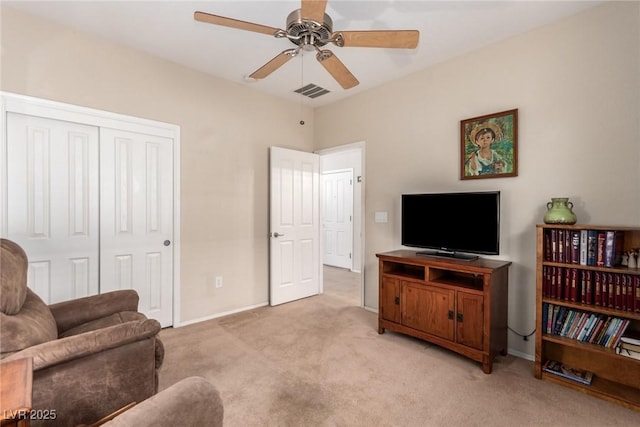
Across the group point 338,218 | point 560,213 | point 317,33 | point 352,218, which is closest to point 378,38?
point 317,33

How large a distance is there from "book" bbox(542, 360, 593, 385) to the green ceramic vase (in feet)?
3.47

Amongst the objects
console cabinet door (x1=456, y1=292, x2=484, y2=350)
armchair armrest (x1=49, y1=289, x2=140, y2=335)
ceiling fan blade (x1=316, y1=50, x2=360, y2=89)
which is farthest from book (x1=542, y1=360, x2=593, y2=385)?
armchair armrest (x1=49, y1=289, x2=140, y2=335)

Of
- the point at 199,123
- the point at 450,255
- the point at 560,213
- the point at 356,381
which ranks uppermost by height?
the point at 199,123

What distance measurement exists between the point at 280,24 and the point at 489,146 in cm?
206

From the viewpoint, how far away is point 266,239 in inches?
152

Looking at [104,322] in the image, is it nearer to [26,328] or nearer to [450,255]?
[26,328]

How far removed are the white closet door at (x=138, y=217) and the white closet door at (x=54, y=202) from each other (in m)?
0.09

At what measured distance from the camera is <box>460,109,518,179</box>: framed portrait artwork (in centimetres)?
257

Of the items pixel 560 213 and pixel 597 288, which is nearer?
pixel 597 288

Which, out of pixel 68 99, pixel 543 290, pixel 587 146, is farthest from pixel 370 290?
pixel 68 99

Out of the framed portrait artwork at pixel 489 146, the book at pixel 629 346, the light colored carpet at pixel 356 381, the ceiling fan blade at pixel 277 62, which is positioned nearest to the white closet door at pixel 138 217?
the light colored carpet at pixel 356 381

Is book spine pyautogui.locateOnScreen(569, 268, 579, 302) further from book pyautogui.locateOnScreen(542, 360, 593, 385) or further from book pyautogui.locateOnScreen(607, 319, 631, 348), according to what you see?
book pyautogui.locateOnScreen(542, 360, 593, 385)

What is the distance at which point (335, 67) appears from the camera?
2.00m

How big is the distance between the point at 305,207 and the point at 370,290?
1387 millimetres
